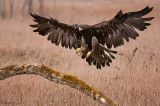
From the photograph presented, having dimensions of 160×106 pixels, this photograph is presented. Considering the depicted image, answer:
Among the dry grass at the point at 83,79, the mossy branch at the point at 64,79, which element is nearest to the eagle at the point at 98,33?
Answer: the dry grass at the point at 83,79

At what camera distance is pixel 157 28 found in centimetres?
1465

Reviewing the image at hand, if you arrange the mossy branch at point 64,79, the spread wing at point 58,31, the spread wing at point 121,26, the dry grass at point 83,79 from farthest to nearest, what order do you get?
the spread wing at point 58,31
the dry grass at point 83,79
the spread wing at point 121,26
the mossy branch at point 64,79

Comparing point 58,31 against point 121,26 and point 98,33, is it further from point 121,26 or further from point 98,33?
point 121,26

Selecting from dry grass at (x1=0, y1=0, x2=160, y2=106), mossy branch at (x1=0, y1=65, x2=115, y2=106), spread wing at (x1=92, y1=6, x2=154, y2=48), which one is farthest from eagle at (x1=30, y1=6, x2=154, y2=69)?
mossy branch at (x1=0, y1=65, x2=115, y2=106)

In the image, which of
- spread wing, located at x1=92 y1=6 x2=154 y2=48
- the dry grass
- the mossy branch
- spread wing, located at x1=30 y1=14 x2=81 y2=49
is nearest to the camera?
the mossy branch

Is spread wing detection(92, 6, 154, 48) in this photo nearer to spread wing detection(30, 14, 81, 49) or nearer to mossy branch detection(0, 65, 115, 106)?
spread wing detection(30, 14, 81, 49)

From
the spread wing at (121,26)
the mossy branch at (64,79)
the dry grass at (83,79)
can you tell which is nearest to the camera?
the mossy branch at (64,79)

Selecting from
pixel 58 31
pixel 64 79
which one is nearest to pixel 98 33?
pixel 58 31

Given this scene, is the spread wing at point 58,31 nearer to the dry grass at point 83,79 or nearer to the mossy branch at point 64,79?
the dry grass at point 83,79

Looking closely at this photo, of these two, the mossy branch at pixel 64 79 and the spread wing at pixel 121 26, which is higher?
the spread wing at pixel 121 26

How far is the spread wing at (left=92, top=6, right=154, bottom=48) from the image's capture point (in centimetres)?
452

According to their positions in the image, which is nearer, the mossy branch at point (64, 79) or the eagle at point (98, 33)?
the mossy branch at point (64, 79)

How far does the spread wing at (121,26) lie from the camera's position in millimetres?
4518

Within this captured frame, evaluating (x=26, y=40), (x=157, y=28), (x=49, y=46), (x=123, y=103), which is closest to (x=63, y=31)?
(x=123, y=103)
